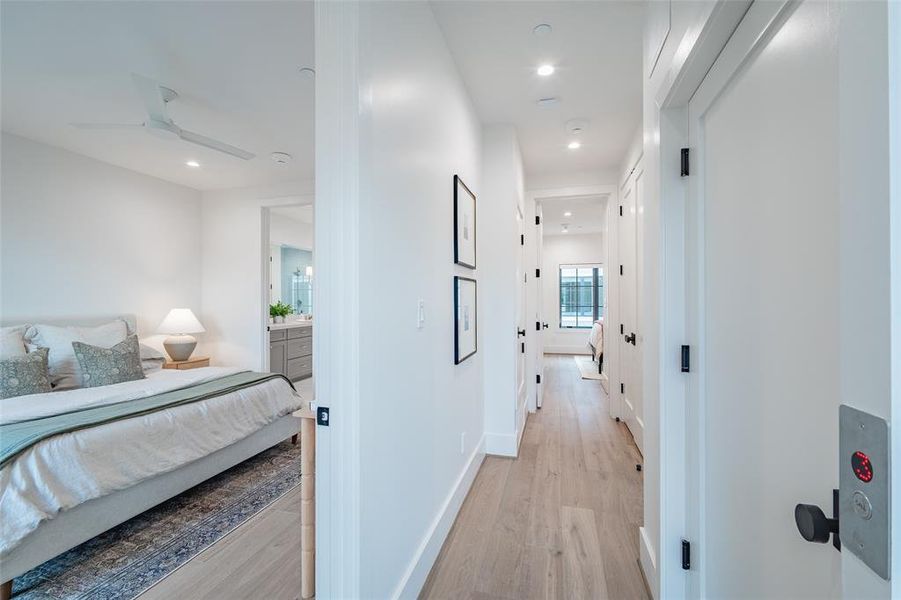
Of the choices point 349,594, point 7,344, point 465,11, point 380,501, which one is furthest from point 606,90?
point 7,344

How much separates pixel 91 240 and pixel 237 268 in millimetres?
1275

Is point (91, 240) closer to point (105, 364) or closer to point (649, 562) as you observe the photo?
point (105, 364)

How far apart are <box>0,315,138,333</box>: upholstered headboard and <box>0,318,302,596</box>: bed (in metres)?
1.29

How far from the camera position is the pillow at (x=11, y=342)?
2.75 meters

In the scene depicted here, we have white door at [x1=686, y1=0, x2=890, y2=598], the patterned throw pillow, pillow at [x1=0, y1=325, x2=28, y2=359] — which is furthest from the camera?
the patterned throw pillow

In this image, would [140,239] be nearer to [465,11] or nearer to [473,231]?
[473,231]

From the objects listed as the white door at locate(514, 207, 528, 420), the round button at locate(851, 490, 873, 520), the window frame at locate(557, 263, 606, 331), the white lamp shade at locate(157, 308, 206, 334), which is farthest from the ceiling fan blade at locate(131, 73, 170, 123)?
the window frame at locate(557, 263, 606, 331)

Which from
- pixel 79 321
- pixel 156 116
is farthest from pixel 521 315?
pixel 79 321

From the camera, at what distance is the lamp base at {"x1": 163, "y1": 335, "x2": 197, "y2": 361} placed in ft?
13.5

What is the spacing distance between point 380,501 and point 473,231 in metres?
1.87

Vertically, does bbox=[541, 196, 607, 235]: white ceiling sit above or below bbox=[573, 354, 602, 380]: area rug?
above

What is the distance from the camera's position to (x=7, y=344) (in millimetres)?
2770

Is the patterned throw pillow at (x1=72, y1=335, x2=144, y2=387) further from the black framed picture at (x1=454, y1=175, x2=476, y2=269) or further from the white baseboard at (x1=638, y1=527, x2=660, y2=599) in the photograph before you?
the white baseboard at (x1=638, y1=527, x2=660, y2=599)

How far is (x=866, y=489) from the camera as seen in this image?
41cm
